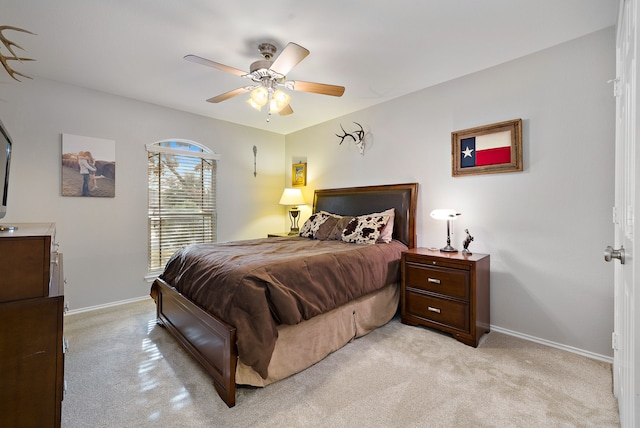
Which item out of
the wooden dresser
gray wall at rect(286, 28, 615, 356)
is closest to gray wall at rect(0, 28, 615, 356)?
gray wall at rect(286, 28, 615, 356)

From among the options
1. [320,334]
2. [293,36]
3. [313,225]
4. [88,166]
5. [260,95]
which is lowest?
[320,334]

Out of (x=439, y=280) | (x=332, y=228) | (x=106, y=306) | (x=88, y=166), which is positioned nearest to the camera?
(x=439, y=280)

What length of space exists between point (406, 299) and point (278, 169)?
10.6 feet

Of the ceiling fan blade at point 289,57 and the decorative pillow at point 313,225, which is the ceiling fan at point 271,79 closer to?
the ceiling fan blade at point 289,57

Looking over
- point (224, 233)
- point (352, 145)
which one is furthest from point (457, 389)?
point (224, 233)

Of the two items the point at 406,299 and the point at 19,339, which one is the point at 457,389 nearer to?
the point at 406,299

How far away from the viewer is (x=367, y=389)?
1.86m

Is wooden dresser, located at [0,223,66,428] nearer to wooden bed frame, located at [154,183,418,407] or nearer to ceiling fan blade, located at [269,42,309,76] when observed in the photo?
wooden bed frame, located at [154,183,418,407]

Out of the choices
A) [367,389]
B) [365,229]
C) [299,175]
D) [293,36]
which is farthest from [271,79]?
[299,175]

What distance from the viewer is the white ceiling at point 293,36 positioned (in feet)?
6.40

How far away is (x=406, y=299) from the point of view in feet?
9.41

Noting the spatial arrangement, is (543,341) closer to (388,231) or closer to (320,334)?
(388,231)

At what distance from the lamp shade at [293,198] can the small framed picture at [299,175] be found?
22 cm

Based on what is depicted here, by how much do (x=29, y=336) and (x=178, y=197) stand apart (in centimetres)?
305
